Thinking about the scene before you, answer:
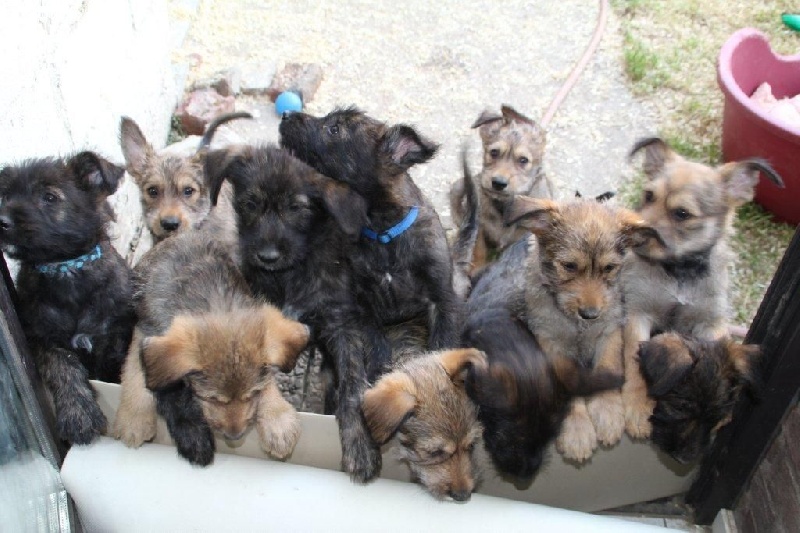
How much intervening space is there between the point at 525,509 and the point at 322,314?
56.8 inches

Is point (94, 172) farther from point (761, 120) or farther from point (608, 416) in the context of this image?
point (761, 120)

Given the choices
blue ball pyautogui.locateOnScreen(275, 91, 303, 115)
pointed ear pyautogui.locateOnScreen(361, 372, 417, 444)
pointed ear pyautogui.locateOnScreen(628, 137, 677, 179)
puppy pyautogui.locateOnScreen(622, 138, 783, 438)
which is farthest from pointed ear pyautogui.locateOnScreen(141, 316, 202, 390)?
blue ball pyautogui.locateOnScreen(275, 91, 303, 115)

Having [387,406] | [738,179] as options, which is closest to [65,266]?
[387,406]

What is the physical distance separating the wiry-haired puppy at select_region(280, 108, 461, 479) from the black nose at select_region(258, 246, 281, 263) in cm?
50

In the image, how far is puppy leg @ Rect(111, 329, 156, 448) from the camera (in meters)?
3.68

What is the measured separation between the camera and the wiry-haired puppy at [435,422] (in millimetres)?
3393

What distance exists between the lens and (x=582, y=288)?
12.3ft

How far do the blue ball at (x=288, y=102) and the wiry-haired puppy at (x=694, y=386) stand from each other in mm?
4628

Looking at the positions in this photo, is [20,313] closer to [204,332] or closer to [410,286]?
[204,332]

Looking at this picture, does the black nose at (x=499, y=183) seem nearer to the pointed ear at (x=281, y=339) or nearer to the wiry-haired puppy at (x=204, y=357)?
the wiry-haired puppy at (x=204, y=357)

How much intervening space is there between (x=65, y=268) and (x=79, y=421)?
2.46 feet

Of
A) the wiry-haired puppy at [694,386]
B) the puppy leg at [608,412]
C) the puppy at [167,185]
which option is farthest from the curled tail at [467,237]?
the wiry-haired puppy at [694,386]

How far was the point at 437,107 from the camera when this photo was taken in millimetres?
7770

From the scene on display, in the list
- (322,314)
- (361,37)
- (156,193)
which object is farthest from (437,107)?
(322,314)
